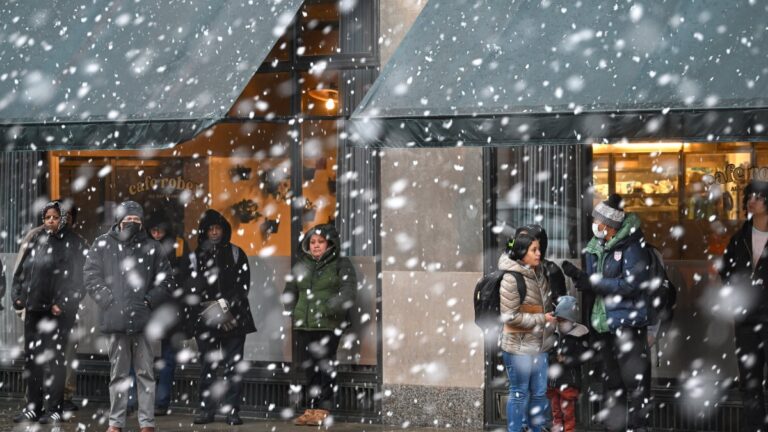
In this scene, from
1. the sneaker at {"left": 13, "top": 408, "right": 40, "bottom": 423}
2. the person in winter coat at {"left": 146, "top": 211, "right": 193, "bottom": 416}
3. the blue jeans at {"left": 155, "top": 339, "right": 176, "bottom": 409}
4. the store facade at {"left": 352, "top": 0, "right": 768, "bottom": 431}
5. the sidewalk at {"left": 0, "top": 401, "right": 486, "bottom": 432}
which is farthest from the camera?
the blue jeans at {"left": 155, "top": 339, "right": 176, "bottom": 409}

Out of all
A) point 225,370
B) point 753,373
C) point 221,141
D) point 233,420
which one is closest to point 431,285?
point 225,370

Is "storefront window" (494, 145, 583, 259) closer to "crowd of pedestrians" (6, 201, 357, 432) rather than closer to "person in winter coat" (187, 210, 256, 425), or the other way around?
"crowd of pedestrians" (6, 201, 357, 432)

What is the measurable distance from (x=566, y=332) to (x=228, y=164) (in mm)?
4157

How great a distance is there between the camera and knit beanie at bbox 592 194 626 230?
10391 mm

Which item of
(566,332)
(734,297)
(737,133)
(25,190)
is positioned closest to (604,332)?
(566,332)

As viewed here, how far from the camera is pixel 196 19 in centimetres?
1165

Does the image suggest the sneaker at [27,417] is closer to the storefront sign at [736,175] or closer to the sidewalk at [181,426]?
the sidewalk at [181,426]

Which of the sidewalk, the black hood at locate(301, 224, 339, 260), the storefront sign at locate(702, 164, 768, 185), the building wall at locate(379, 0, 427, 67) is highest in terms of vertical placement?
the building wall at locate(379, 0, 427, 67)

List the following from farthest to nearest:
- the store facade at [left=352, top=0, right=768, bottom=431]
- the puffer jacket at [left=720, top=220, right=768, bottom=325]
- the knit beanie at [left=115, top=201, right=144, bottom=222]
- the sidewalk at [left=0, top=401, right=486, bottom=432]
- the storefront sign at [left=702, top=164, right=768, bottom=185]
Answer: the sidewalk at [left=0, top=401, right=486, bottom=432] → the storefront sign at [left=702, top=164, right=768, bottom=185] → the knit beanie at [left=115, top=201, right=144, bottom=222] → the puffer jacket at [left=720, top=220, right=768, bottom=325] → the store facade at [left=352, top=0, right=768, bottom=431]

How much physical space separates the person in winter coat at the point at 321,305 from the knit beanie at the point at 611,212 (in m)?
2.49

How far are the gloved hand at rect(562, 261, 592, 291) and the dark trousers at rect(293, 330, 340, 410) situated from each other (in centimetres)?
246

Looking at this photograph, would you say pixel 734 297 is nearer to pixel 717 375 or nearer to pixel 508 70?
pixel 717 375

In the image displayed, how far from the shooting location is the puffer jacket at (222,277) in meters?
11.9

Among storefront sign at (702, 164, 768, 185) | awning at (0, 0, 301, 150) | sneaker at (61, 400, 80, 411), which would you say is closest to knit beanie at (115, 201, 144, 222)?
awning at (0, 0, 301, 150)
